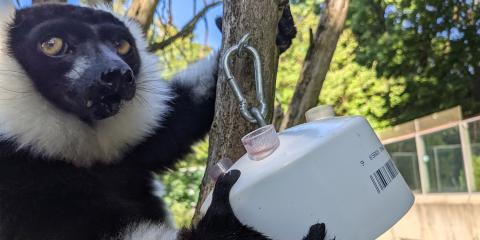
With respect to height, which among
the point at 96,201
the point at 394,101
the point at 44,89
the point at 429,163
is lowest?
the point at 394,101

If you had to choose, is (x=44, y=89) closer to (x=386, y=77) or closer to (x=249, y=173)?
(x=249, y=173)

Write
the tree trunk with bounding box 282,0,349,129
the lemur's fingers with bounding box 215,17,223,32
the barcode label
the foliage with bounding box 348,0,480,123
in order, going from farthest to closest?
the foliage with bounding box 348,0,480,123, the tree trunk with bounding box 282,0,349,129, the lemur's fingers with bounding box 215,17,223,32, the barcode label

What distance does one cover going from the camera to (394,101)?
19.9 meters

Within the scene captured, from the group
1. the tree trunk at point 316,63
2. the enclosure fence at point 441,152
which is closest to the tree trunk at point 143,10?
the tree trunk at point 316,63

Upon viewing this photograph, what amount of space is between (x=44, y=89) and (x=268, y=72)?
116 centimetres

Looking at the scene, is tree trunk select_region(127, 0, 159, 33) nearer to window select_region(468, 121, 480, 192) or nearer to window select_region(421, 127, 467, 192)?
window select_region(468, 121, 480, 192)

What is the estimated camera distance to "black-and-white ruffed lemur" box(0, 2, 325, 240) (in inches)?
103

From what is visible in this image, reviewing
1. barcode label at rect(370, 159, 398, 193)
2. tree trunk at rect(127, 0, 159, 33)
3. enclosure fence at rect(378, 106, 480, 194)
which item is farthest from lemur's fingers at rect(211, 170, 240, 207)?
enclosure fence at rect(378, 106, 480, 194)

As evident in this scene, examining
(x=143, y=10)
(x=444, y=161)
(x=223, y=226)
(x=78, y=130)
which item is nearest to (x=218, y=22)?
(x=78, y=130)

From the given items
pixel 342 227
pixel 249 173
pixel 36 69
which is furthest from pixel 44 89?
pixel 342 227

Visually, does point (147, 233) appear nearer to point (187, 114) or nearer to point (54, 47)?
point (54, 47)

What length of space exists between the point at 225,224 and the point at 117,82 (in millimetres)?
953

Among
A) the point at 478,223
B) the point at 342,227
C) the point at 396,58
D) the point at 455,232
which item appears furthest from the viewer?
the point at 396,58

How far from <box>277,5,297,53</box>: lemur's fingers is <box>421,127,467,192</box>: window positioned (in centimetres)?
888
